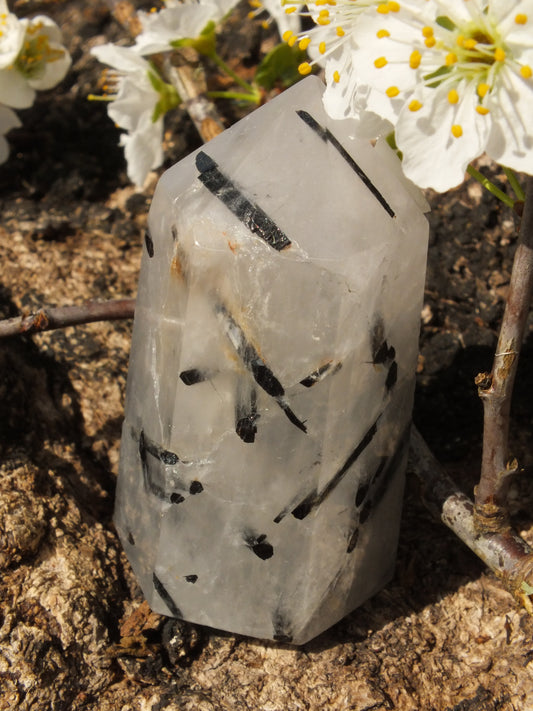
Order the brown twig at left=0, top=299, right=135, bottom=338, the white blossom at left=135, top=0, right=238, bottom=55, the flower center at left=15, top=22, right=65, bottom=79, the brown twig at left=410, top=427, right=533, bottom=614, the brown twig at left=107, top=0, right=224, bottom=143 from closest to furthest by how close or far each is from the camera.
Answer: the brown twig at left=410, top=427, right=533, bottom=614, the brown twig at left=0, top=299, right=135, bottom=338, the white blossom at left=135, top=0, right=238, bottom=55, the brown twig at left=107, top=0, right=224, bottom=143, the flower center at left=15, top=22, right=65, bottom=79

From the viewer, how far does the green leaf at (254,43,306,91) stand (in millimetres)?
1418

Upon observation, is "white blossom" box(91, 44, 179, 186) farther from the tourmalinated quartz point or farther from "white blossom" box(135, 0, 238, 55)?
the tourmalinated quartz point

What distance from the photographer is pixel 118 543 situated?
1091 millimetres

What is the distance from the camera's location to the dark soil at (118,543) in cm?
94

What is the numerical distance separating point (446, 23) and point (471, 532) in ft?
1.79

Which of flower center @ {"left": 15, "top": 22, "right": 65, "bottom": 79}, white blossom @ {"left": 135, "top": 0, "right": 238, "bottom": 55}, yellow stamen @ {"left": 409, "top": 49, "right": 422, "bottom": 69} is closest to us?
yellow stamen @ {"left": 409, "top": 49, "right": 422, "bottom": 69}

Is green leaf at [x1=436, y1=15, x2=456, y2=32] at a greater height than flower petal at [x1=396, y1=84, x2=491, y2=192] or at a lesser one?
greater

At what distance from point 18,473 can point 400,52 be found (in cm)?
67

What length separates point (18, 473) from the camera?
3.46 feet

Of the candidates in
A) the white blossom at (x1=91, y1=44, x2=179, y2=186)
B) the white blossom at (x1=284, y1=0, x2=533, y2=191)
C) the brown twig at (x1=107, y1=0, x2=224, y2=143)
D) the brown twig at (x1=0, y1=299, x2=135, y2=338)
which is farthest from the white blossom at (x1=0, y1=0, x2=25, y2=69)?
the white blossom at (x1=284, y1=0, x2=533, y2=191)

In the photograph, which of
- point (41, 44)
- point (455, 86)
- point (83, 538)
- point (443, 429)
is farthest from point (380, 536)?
point (41, 44)

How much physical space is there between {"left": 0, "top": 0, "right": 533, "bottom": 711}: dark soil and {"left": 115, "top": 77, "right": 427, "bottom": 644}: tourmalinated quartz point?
62 millimetres

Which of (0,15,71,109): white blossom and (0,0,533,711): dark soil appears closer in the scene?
(0,0,533,711): dark soil

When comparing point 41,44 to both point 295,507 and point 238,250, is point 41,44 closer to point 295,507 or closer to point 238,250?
point 238,250
